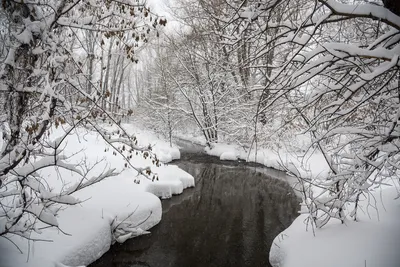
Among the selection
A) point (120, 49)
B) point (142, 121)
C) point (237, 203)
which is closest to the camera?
point (120, 49)

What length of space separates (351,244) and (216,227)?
14.4ft

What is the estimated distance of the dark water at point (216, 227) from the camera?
20.1 ft

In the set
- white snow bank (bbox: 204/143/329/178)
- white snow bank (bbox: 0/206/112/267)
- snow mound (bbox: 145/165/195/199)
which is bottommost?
white snow bank (bbox: 0/206/112/267)

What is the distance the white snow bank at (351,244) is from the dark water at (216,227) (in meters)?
1.45

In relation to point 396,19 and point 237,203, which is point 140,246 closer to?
point 237,203

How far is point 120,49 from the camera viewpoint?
13.4 feet

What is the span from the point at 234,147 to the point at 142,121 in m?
11.9

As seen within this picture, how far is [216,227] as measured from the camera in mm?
7898

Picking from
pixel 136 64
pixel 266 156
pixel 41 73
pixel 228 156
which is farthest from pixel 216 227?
pixel 228 156

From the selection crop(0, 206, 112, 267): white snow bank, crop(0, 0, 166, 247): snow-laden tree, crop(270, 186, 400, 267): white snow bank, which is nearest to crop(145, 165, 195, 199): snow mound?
crop(0, 206, 112, 267): white snow bank

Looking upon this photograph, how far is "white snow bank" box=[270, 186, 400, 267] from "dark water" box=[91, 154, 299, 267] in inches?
57.1

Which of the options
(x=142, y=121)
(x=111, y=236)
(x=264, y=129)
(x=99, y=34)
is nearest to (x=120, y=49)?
(x=99, y=34)

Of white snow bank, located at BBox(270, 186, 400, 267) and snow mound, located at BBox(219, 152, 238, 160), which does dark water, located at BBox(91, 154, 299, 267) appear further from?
snow mound, located at BBox(219, 152, 238, 160)

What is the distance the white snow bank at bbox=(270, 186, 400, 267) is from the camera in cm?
378
